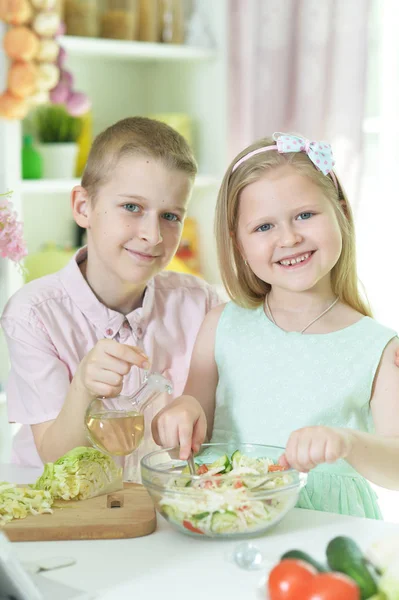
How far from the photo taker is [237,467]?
1.17 meters

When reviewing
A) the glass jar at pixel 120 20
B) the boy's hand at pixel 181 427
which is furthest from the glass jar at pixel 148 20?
the boy's hand at pixel 181 427

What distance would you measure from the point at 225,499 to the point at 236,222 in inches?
26.0

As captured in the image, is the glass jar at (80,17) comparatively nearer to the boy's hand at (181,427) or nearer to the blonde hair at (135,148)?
the blonde hair at (135,148)

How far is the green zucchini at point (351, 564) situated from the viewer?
83 cm

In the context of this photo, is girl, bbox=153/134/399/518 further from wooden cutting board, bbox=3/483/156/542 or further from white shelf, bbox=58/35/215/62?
white shelf, bbox=58/35/215/62

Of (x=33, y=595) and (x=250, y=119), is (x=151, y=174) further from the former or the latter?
(x=250, y=119)

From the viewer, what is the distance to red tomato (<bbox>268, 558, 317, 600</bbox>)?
0.82 meters

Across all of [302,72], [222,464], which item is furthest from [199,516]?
[302,72]

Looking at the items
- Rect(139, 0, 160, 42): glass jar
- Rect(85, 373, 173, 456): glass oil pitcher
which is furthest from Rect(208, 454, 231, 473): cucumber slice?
Rect(139, 0, 160, 42): glass jar

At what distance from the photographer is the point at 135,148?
1601mm

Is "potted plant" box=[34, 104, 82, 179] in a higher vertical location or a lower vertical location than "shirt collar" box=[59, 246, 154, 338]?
higher

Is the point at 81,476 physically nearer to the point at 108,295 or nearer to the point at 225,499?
the point at 225,499

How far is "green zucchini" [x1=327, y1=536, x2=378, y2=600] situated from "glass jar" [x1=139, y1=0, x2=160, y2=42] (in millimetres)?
2837

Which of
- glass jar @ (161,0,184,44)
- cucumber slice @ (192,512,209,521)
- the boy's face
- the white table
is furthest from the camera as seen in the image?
glass jar @ (161,0,184,44)
